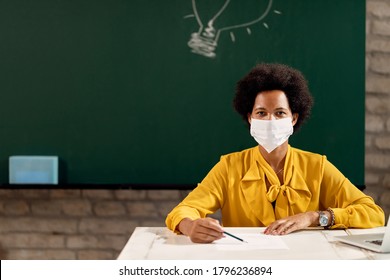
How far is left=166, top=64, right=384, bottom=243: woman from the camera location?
221 centimetres

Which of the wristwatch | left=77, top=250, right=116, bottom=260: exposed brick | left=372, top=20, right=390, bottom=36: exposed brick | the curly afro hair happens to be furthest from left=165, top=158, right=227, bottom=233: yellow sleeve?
left=372, top=20, right=390, bottom=36: exposed brick

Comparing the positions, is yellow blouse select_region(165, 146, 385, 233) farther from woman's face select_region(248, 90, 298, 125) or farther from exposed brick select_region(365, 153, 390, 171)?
exposed brick select_region(365, 153, 390, 171)

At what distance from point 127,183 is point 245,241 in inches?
63.9

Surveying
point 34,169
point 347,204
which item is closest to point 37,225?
point 34,169

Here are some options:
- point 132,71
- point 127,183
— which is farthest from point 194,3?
point 127,183

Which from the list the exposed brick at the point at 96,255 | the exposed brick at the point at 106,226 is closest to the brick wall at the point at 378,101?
the exposed brick at the point at 106,226

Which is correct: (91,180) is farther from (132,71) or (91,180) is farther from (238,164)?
(238,164)

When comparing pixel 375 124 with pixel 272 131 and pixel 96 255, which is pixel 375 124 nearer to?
pixel 272 131

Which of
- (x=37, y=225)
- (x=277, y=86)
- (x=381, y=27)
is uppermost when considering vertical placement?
(x=381, y=27)

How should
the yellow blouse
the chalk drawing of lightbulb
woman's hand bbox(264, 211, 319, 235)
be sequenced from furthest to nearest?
the chalk drawing of lightbulb
the yellow blouse
woman's hand bbox(264, 211, 319, 235)

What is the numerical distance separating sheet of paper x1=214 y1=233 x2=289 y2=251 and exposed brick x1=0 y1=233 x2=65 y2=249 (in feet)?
5.85

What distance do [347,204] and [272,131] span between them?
1.26 feet

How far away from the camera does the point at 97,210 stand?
3.36 m

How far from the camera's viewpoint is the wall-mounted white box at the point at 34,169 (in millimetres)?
3275
